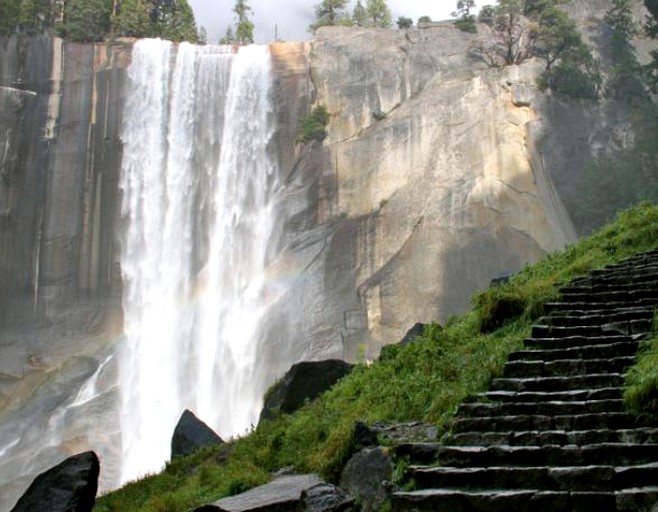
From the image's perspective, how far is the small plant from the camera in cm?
3678

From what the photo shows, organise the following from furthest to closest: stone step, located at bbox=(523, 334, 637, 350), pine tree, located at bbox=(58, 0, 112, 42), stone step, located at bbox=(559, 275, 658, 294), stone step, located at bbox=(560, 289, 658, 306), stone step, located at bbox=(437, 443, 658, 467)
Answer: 1. pine tree, located at bbox=(58, 0, 112, 42)
2. stone step, located at bbox=(559, 275, 658, 294)
3. stone step, located at bbox=(560, 289, 658, 306)
4. stone step, located at bbox=(523, 334, 637, 350)
5. stone step, located at bbox=(437, 443, 658, 467)

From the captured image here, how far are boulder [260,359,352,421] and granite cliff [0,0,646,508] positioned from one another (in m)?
14.6

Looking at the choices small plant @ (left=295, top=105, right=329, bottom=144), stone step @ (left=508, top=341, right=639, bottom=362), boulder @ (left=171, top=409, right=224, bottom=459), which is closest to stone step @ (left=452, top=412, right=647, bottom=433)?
stone step @ (left=508, top=341, right=639, bottom=362)

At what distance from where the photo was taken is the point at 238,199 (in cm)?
3688

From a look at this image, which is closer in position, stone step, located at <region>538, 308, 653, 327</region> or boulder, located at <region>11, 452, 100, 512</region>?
boulder, located at <region>11, 452, 100, 512</region>

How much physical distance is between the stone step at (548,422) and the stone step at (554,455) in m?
0.59

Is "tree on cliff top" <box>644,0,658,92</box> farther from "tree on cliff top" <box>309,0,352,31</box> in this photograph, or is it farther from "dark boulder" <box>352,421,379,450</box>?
"dark boulder" <box>352,421,379,450</box>

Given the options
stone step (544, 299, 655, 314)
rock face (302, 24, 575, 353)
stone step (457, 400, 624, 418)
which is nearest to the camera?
stone step (457, 400, 624, 418)

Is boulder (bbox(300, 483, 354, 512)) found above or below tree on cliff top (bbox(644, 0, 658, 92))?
below

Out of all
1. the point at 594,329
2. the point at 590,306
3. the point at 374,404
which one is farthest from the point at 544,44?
the point at 374,404

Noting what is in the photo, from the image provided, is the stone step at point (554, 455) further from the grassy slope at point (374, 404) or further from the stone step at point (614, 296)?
the stone step at point (614, 296)

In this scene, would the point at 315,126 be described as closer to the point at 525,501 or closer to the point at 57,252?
the point at 57,252

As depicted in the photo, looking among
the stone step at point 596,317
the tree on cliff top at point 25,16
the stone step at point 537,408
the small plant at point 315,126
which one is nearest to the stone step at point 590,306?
the stone step at point 596,317

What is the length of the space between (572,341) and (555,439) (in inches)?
102
